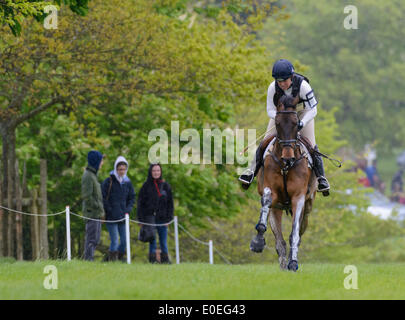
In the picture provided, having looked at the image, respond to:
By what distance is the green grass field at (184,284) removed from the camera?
38.2 feet

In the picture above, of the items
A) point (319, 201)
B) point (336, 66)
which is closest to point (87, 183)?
point (319, 201)

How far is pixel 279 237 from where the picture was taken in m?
15.6

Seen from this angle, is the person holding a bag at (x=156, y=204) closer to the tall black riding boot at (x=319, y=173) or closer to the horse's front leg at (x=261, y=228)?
the tall black riding boot at (x=319, y=173)

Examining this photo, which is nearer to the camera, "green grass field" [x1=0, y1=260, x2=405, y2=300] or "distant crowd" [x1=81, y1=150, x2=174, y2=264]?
"green grass field" [x1=0, y1=260, x2=405, y2=300]

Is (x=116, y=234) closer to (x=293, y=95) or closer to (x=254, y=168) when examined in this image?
(x=254, y=168)

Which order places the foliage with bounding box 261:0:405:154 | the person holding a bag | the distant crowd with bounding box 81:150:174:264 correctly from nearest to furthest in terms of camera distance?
the distant crowd with bounding box 81:150:174:264, the person holding a bag, the foliage with bounding box 261:0:405:154

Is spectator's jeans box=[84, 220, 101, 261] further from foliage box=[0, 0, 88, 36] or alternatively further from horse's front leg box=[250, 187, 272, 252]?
horse's front leg box=[250, 187, 272, 252]

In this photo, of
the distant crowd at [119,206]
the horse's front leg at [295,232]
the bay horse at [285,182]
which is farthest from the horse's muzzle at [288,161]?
the distant crowd at [119,206]

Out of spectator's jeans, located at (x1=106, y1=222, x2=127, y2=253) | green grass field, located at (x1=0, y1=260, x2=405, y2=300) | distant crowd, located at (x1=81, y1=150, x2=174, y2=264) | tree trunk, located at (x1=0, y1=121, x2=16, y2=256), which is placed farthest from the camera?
tree trunk, located at (x1=0, y1=121, x2=16, y2=256)

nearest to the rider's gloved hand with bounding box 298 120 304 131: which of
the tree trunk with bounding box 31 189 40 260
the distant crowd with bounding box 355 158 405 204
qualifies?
the tree trunk with bounding box 31 189 40 260

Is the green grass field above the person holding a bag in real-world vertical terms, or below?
below

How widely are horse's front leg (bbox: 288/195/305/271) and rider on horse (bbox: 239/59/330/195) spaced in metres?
0.56

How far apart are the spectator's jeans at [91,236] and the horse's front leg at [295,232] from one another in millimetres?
5713

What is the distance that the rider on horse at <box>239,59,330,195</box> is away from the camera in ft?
49.0
